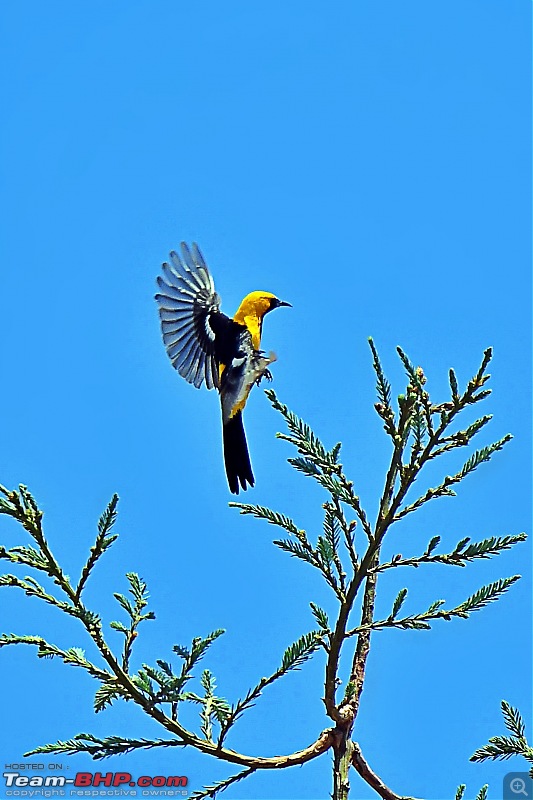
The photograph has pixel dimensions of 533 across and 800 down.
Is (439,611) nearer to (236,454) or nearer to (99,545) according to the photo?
(99,545)

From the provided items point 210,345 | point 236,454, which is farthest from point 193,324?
point 236,454

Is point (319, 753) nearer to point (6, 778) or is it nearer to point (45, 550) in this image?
point (45, 550)

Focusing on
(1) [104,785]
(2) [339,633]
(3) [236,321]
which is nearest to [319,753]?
(2) [339,633]

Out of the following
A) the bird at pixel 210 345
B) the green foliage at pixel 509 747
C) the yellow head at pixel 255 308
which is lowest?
the green foliage at pixel 509 747

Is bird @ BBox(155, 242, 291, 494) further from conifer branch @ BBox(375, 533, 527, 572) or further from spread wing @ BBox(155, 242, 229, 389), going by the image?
conifer branch @ BBox(375, 533, 527, 572)

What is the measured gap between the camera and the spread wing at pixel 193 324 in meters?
6.74

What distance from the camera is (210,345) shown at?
6.79 m

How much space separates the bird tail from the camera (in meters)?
6.76

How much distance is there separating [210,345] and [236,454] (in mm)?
810

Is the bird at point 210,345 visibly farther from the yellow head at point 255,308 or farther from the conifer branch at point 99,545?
the conifer branch at point 99,545

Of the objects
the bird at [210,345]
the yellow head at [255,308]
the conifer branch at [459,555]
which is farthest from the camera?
the yellow head at [255,308]

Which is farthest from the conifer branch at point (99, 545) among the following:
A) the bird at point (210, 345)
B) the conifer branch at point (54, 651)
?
the bird at point (210, 345)

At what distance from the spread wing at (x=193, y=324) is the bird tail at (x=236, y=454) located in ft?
1.04

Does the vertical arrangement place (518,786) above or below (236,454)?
below
